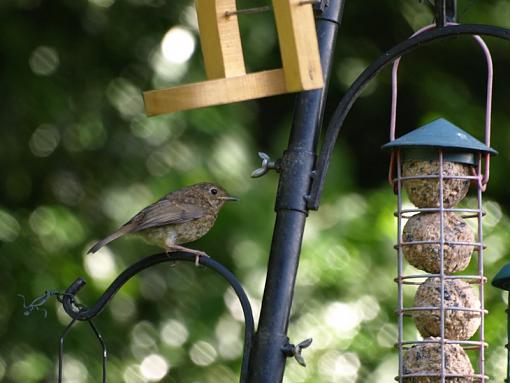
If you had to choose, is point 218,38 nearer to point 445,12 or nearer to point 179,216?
point 445,12

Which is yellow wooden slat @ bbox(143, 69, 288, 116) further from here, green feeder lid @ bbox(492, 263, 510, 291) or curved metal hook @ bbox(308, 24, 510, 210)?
green feeder lid @ bbox(492, 263, 510, 291)

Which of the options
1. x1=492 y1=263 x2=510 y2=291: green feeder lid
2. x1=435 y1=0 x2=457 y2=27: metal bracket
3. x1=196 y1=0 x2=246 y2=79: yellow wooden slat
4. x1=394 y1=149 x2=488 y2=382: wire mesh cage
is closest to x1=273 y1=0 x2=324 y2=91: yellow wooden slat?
x1=196 y1=0 x2=246 y2=79: yellow wooden slat

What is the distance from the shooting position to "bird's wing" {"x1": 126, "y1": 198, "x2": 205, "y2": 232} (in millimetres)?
4750

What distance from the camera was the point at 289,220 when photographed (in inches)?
135

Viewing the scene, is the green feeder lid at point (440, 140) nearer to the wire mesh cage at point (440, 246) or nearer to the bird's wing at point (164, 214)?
the wire mesh cage at point (440, 246)

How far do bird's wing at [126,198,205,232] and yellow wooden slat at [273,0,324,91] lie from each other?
1762mm

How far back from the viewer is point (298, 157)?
349 centimetres

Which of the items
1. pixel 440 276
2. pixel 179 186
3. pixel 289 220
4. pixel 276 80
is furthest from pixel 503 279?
pixel 179 186

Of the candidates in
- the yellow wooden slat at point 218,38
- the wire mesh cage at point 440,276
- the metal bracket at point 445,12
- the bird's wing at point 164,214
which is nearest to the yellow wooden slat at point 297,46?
the yellow wooden slat at point 218,38

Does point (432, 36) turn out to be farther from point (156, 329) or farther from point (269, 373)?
point (156, 329)

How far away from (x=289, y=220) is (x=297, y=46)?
1.83 ft

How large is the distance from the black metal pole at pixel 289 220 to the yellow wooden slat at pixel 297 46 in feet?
1.50

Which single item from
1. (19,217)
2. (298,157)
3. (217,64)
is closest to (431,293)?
(298,157)

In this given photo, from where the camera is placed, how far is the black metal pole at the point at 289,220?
3.33 meters
